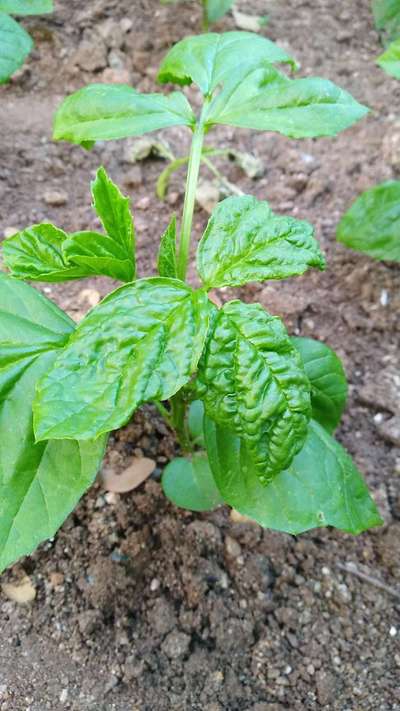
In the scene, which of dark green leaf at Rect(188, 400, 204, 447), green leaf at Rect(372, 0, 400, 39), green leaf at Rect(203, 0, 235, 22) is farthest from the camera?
green leaf at Rect(203, 0, 235, 22)

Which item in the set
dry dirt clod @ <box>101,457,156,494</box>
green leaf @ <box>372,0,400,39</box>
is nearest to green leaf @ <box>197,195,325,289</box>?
dry dirt clod @ <box>101,457,156,494</box>

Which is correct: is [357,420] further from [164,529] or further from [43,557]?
[43,557]

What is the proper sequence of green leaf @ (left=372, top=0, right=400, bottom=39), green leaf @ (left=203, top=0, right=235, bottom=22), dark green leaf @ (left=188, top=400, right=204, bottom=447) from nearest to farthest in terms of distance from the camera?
dark green leaf @ (left=188, top=400, right=204, bottom=447) → green leaf @ (left=372, top=0, right=400, bottom=39) → green leaf @ (left=203, top=0, right=235, bottom=22)

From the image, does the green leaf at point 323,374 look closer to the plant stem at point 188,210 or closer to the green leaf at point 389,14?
the plant stem at point 188,210

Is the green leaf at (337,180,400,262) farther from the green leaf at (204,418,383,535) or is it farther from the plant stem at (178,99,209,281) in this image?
the green leaf at (204,418,383,535)

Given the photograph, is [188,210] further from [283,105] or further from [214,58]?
[214,58]

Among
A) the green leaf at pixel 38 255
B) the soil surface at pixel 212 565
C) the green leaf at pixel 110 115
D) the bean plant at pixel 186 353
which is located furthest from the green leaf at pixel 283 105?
the soil surface at pixel 212 565

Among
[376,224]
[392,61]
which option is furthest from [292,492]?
[392,61]
